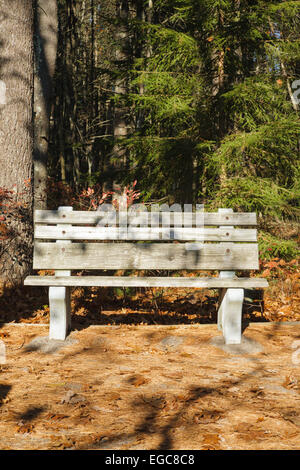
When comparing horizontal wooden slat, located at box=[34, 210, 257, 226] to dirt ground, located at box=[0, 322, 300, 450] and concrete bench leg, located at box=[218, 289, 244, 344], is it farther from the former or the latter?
dirt ground, located at box=[0, 322, 300, 450]

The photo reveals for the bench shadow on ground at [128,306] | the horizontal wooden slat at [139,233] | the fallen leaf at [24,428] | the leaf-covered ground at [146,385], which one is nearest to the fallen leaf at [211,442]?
the leaf-covered ground at [146,385]

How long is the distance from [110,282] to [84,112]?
14229mm

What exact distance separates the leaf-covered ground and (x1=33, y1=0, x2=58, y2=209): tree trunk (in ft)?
13.6

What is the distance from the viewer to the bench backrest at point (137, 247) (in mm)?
4305

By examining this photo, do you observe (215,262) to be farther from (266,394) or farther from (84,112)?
(84,112)

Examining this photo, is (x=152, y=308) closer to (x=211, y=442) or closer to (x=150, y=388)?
(x=150, y=388)

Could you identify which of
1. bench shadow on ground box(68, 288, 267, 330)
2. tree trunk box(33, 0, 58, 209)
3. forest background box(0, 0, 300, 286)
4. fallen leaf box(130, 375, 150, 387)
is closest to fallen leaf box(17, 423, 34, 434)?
fallen leaf box(130, 375, 150, 387)

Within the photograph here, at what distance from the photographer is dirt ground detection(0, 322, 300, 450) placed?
2574 millimetres

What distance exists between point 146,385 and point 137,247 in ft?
4.73

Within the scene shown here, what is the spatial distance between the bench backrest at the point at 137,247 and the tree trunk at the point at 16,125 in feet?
6.11

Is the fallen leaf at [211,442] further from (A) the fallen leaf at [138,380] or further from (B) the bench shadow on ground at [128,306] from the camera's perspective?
(B) the bench shadow on ground at [128,306]

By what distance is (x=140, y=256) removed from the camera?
4352 millimetres

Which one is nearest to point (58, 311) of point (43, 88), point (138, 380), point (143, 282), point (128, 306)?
point (143, 282)
